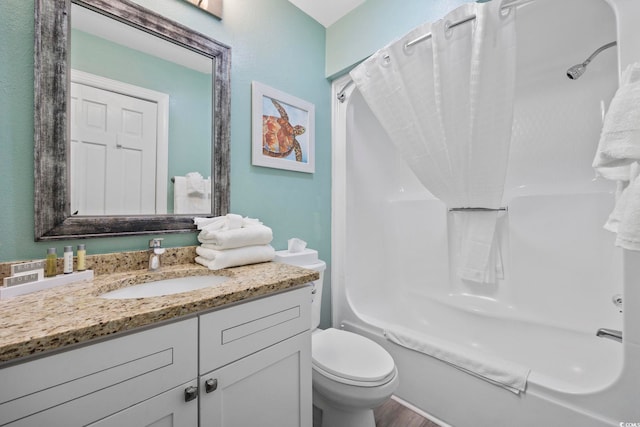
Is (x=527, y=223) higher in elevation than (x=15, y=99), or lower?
lower

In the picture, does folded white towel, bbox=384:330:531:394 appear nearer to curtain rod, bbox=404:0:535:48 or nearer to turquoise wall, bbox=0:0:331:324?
turquoise wall, bbox=0:0:331:324

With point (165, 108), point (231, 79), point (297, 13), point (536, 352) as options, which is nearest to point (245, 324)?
point (165, 108)

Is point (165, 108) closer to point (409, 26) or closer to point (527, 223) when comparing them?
point (409, 26)

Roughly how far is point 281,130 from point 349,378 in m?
1.35

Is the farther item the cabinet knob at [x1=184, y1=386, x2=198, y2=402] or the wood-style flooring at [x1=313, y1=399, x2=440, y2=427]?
the wood-style flooring at [x1=313, y1=399, x2=440, y2=427]

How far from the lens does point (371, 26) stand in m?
1.63

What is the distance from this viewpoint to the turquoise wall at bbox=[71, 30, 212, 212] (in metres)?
0.98

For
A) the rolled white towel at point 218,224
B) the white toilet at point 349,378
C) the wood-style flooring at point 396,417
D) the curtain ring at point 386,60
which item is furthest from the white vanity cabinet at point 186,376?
the curtain ring at point 386,60

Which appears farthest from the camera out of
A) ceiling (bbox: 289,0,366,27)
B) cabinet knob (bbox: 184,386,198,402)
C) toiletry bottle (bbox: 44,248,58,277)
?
ceiling (bbox: 289,0,366,27)

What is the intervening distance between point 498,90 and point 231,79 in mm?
1309

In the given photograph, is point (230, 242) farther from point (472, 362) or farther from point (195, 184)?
point (472, 362)

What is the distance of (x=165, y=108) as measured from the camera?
45.3 inches

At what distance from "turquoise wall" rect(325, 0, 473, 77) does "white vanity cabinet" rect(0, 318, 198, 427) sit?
179 cm

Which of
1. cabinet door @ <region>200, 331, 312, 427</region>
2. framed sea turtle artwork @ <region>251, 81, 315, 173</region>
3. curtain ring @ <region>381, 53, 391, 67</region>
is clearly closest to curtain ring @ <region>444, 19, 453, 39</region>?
curtain ring @ <region>381, 53, 391, 67</region>
